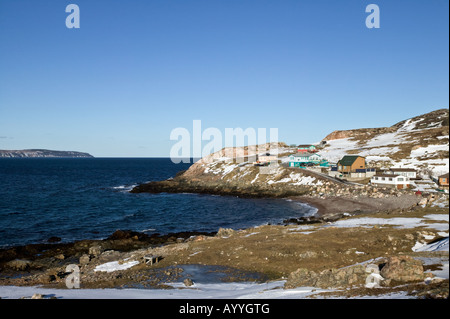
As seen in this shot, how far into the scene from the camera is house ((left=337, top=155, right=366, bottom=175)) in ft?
300

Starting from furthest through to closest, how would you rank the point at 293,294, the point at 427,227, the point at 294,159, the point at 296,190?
1. the point at 294,159
2. the point at 296,190
3. the point at 427,227
4. the point at 293,294

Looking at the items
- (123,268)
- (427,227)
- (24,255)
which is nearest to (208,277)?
(123,268)

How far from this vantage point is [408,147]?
364ft

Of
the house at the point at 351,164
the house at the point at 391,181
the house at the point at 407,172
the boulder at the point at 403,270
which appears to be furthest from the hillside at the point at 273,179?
the boulder at the point at 403,270

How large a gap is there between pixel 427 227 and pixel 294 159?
3448 inches

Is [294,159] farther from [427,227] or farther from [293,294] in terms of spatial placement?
[293,294]

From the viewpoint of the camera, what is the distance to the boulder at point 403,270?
16.8m

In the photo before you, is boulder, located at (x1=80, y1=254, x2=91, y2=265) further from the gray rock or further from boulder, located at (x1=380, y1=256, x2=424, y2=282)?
boulder, located at (x1=380, y1=256, x2=424, y2=282)

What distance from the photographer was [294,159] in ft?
389

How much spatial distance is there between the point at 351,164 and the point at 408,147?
116 feet

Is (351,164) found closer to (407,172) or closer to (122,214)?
(407,172)
